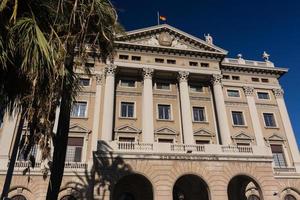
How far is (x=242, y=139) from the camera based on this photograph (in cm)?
3172

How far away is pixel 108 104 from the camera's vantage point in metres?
28.9

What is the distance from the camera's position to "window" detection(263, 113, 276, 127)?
34031 mm

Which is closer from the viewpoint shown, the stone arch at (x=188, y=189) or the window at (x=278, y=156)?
the stone arch at (x=188, y=189)

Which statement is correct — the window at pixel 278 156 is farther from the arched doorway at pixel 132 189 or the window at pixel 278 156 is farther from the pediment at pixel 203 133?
the arched doorway at pixel 132 189

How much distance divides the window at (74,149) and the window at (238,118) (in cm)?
1849

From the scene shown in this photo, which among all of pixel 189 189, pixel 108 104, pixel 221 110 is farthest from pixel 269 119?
pixel 108 104

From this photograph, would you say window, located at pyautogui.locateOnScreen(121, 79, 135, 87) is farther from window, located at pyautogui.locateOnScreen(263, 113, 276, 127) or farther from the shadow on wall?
window, located at pyautogui.locateOnScreen(263, 113, 276, 127)

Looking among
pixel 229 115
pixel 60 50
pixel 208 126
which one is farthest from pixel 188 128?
pixel 60 50

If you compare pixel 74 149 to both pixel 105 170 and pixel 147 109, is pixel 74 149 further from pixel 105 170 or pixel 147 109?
pixel 105 170

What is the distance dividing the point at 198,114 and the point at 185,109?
3.31m

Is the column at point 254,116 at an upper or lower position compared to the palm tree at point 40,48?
upper

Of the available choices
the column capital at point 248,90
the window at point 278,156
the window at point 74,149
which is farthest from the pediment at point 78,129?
the window at point 278,156

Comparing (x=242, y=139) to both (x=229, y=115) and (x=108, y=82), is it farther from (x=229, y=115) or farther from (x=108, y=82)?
(x=108, y=82)

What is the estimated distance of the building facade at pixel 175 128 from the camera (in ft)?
64.8
